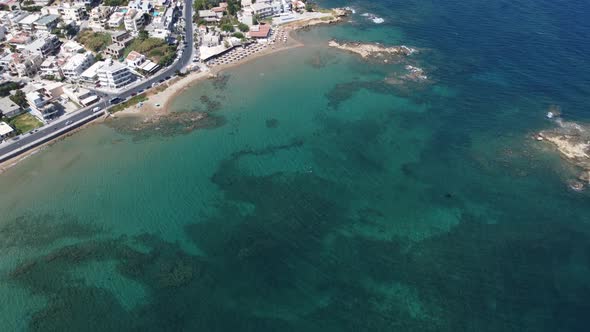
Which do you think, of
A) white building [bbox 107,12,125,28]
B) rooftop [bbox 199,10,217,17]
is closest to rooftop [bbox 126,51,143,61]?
white building [bbox 107,12,125,28]

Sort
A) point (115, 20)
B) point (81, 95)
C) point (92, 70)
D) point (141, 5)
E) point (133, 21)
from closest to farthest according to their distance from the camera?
point (81, 95)
point (92, 70)
point (133, 21)
point (115, 20)
point (141, 5)

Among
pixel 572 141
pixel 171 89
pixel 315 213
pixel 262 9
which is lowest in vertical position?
pixel 315 213

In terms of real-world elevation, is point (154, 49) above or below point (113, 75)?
above

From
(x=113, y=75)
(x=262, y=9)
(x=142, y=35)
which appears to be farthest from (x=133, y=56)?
(x=262, y=9)

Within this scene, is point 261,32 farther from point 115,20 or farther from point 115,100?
point 115,100

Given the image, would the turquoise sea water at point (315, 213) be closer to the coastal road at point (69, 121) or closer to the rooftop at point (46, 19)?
the coastal road at point (69, 121)

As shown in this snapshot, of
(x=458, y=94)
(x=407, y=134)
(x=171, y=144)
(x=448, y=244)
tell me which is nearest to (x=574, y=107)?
(x=458, y=94)
